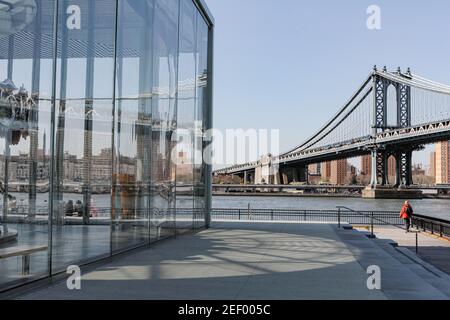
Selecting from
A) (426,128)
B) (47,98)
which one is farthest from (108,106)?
(426,128)

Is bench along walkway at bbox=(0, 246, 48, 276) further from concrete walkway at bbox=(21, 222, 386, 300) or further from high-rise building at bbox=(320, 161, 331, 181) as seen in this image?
high-rise building at bbox=(320, 161, 331, 181)

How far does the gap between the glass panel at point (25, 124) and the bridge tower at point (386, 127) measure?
51637 millimetres

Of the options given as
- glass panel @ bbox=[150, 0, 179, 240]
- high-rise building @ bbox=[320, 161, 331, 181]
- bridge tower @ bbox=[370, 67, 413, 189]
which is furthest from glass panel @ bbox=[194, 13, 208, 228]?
high-rise building @ bbox=[320, 161, 331, 181]

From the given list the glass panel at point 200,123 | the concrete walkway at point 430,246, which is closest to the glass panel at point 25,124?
the glass panel at point 200,123

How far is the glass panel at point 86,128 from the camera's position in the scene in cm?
800

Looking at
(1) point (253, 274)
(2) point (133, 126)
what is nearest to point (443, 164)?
(2) point (133, 126)

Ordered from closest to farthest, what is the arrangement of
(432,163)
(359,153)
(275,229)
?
(275,229) < (359,153) < (432,163)

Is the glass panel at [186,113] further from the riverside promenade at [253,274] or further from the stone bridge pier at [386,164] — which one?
the stone bridge pier at [386,164]

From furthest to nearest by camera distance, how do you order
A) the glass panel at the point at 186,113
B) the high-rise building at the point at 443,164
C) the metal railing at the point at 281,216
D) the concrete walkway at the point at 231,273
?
the high-rise building at the point at 443,164 → the glass panel at the point at 186,113 → the metal railing at the point at 281,216 → the concrete walkway at the point at 231,273

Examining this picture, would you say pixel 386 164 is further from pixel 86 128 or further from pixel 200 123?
pixel 86 128

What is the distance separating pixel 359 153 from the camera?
59312 mm
